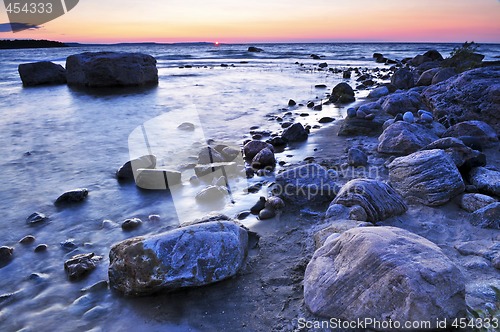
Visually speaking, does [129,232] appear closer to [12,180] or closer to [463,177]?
[12,180]

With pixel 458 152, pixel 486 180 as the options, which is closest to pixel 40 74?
pixel 458 152

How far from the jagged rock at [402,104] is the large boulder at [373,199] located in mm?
5108

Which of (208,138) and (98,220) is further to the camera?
(208,138)

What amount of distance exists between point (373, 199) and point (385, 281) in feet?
5.07

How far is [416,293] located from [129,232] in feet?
9.32

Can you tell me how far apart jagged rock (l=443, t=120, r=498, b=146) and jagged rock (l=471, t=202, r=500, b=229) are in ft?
8.12

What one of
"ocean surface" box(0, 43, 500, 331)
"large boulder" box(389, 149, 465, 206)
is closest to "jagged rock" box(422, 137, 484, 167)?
"large boulder" box(389, 149, 465, 206)

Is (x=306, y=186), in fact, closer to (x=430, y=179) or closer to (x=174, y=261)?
(x=430, y=179)

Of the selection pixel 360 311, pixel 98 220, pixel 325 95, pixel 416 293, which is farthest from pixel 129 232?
pixel 325 95

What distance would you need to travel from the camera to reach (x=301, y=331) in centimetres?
221

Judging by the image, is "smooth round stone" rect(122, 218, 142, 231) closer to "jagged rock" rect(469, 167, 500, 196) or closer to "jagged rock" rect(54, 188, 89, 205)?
"jagged rock" rect(54, 188, 89, 205)

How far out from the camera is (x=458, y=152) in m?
4.33

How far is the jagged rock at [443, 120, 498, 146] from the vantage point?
5.43 metres

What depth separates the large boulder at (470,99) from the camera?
629cm
